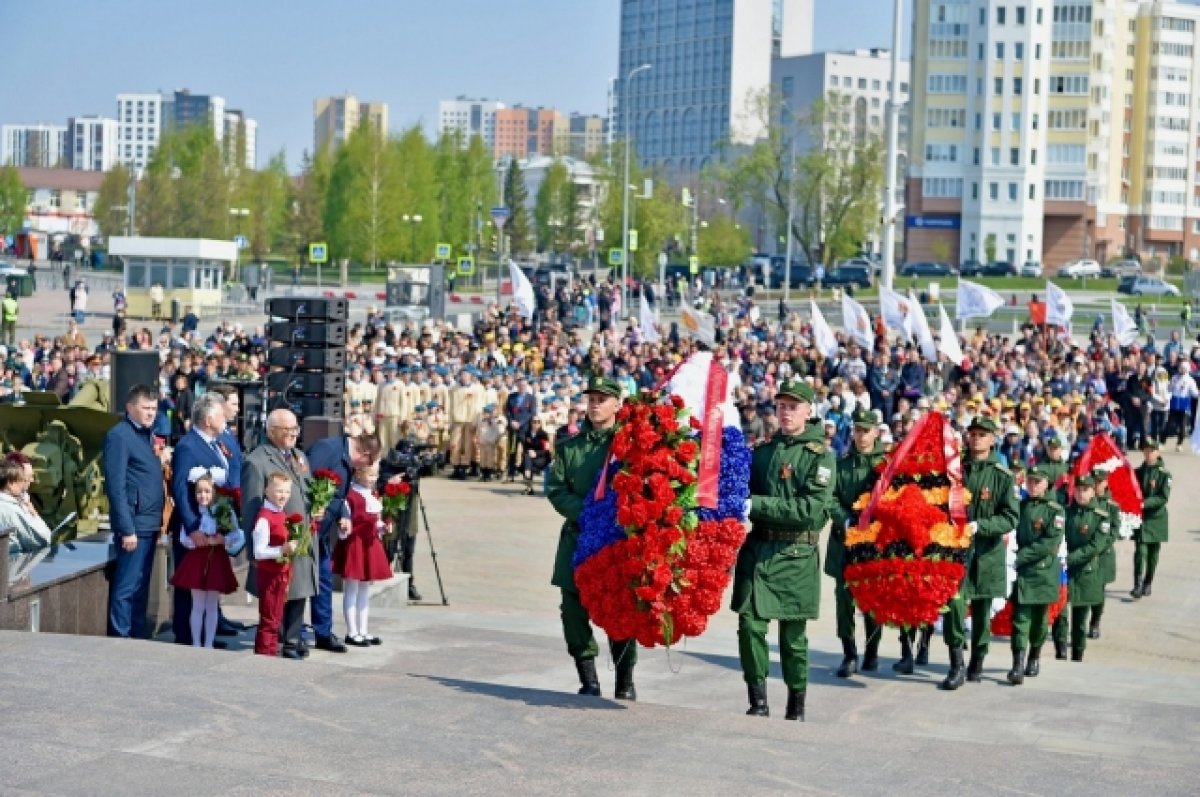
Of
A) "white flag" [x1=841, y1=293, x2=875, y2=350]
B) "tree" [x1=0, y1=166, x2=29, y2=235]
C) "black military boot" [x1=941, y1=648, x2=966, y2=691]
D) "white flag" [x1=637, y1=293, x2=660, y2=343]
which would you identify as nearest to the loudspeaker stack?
"black military boot" [x1=941, y1=648, x2=966, y2=691]

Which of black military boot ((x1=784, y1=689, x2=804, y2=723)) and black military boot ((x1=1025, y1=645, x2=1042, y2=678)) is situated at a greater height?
black military boot ((x1=784, y1=689, x2=804, y2=723))

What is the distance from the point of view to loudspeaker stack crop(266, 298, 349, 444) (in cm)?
1683

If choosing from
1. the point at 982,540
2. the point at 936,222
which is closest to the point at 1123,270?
the point at 936,222

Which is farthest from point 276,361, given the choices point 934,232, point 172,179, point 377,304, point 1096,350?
point 934,232

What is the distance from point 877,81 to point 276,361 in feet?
558

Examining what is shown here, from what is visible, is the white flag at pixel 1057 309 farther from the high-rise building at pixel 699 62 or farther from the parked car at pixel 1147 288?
the high-rise building at pixel 699 62

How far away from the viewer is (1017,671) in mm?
13211

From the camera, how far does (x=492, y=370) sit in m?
30.5

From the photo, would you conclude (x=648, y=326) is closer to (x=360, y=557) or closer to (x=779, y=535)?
(x=360, y=557)

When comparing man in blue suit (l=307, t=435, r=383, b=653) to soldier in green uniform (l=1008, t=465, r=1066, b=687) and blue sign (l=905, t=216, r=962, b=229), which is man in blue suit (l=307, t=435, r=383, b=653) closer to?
soldier in green uniform (l=1008, t=465, r=1066, b=687)

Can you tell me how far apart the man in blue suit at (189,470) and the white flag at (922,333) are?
71.5ft

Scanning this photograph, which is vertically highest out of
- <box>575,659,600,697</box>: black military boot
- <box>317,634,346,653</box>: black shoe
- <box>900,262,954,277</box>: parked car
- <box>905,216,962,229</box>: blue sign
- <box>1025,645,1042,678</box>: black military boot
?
<box>905,216,962,229</box>: blue sign

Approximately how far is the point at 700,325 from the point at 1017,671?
22337 millimetres

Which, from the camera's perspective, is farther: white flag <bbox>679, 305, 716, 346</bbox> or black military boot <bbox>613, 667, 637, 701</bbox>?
white flag <bbox>679, 305, 716, 346</bbox>
